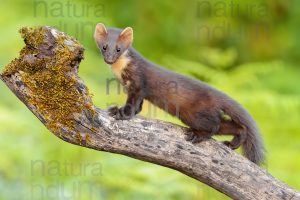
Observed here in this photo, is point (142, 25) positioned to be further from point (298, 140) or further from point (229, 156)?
point (229, 156)

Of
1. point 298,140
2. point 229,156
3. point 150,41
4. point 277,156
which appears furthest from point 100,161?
point 150,41

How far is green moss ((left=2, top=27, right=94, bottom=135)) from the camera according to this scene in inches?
178

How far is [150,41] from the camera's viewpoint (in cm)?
1295

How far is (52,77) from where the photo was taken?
456cm

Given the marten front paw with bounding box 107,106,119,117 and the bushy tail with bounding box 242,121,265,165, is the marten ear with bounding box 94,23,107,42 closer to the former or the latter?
the marten front paw with bounding box 107,106,119,117

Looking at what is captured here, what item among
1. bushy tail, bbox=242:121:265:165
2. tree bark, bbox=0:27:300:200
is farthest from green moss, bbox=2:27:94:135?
bushy tail, bbox=242:121:265:165

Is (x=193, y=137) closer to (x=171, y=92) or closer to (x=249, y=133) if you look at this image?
(x=171, y=92)

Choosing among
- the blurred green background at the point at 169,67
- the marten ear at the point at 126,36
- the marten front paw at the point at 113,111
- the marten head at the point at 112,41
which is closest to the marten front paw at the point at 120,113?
the marten front paw at the point at 113,111

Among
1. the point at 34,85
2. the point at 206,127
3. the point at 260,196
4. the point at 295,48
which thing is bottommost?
the point at 295,48

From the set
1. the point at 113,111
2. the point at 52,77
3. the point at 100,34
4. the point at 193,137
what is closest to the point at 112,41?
the point at 100,34

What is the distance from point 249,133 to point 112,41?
115 cm

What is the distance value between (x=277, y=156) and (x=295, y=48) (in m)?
5.01

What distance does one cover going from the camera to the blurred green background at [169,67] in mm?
7660

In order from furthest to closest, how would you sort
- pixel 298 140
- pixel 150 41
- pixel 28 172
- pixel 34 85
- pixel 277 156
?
pixel 150 41 → pixel 298 140 → pixel 277 156 → pixel 28 172 → pixel 34 85
